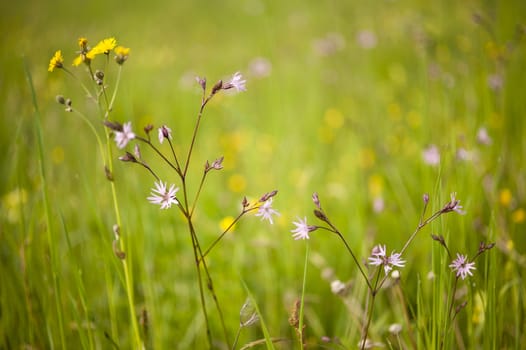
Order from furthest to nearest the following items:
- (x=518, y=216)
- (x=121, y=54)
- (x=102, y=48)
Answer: (x=518, y=216) < (x=121, y=54) < (x=102, y=48)

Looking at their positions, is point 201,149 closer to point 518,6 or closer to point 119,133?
point 119,133

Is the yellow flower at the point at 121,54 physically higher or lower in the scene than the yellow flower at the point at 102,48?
higher

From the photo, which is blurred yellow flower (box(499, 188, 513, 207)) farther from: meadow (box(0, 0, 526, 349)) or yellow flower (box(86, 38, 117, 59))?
yellow flower (box(86, 38, 117, 59))

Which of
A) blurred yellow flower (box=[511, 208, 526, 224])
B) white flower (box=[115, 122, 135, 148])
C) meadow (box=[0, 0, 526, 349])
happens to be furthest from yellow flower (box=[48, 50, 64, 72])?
blurred yellow flower (box=[511, 208, 526, 224])

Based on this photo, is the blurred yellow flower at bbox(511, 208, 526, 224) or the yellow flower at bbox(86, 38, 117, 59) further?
the blurred yellow flower at bbox(511, 208, 526, 224)

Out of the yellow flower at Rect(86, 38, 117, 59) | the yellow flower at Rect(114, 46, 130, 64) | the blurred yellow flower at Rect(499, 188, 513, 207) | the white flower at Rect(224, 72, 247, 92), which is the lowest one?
the white flower at Rect(224, 72, 247, 92)

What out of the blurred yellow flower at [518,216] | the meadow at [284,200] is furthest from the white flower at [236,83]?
the blurred yellow flower at [518,216]

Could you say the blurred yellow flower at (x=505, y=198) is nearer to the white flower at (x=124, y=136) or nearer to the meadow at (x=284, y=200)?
the meadow at (x=284, y=200)

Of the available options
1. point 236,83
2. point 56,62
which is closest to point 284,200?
point 236,83

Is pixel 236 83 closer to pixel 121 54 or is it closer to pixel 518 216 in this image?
pixel 121 54
